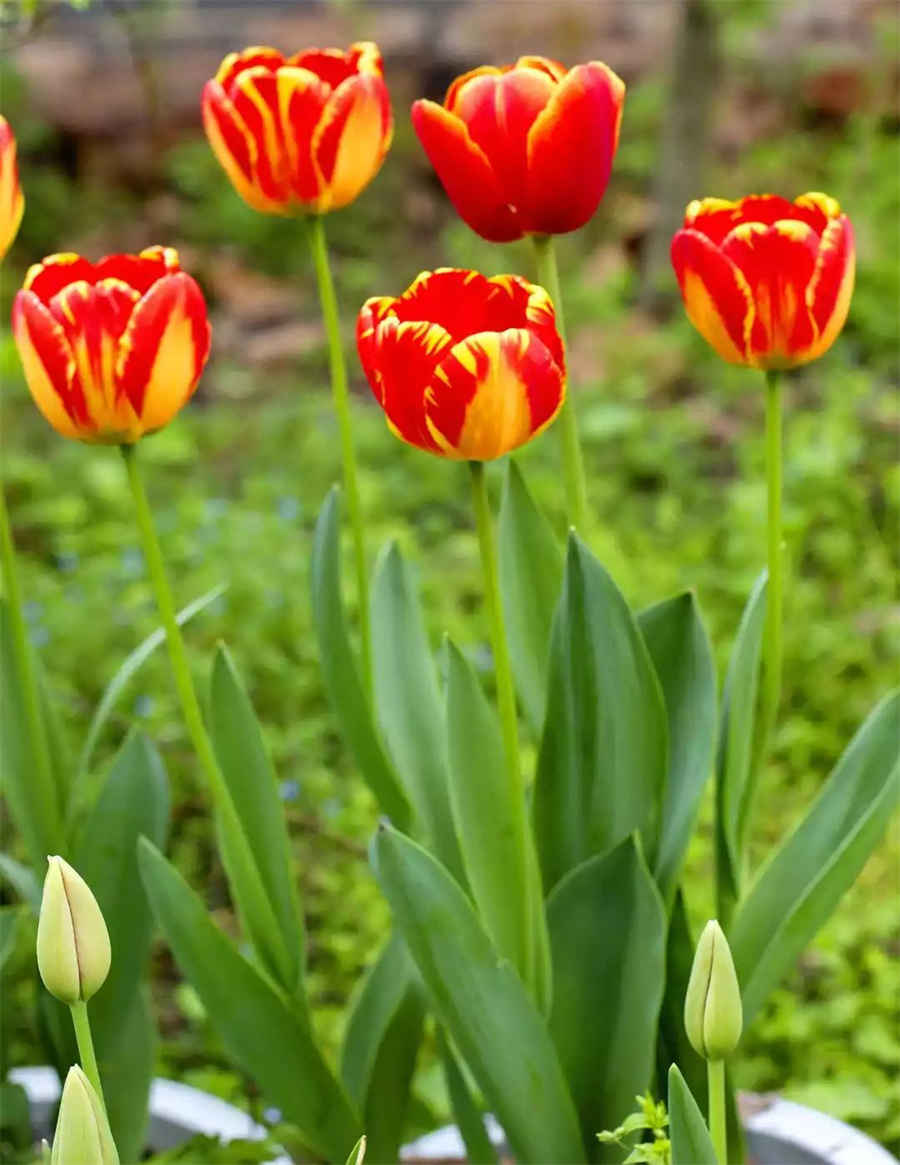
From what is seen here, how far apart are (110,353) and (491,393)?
24 cm

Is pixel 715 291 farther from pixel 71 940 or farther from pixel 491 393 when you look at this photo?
pixel 71 940

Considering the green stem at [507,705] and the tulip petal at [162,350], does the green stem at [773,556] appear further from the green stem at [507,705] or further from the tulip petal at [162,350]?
the tulip petal at [162,350]

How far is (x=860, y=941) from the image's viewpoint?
188 centimetres

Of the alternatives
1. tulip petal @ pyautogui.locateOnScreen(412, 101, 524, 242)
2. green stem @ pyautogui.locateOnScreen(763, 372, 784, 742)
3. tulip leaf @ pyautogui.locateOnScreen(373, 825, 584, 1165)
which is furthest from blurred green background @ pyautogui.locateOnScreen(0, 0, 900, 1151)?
tulip petal @ pyautogui.locateOnScreen(412, 101, 524, 242)

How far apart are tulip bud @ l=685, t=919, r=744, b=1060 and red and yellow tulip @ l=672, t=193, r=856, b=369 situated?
40cm

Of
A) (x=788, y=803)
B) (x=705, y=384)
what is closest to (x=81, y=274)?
(x=788, y=803)

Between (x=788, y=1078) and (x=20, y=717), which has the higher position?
(x=20, y=717)

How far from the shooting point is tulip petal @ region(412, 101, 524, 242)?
102 centimetres

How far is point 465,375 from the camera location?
2.91ft

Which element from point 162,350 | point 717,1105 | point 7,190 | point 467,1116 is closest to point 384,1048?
point 467,1116

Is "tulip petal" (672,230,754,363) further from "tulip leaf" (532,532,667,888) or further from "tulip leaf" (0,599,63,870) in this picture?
"tulip leaf" (0,599,63,870)

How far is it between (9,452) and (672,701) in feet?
7.15

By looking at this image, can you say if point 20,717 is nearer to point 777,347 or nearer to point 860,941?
point 777,347

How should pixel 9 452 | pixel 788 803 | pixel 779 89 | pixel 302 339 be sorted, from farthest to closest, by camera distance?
pixel 779 89 < pixel 302 339 < pixel 9 452 < pixel 788 803
